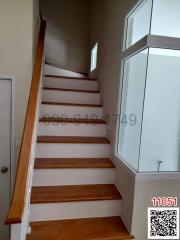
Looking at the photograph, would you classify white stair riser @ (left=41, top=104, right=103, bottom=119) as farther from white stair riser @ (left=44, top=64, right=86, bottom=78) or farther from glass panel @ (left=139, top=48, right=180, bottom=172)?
white stair riser @ (left=44, top=64, right=86, bottom=78)

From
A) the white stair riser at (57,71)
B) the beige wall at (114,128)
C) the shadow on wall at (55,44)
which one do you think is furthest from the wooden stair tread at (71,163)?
the shadow on wall at (55,44)

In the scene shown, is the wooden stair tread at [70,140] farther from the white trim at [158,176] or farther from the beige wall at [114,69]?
the white trim at [158,176]

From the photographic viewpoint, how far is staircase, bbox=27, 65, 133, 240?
1825mm

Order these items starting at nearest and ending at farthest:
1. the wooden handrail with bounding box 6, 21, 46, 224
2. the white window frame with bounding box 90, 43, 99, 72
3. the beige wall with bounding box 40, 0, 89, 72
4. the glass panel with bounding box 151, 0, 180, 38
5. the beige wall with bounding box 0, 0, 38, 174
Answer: the wooden handrail with bounding box 6, 21, 46, 224 → the glass panel with bounding box 151, 0, 180, 38 → the beige wall with bounding box 0, 0, 38, 174 → the white window frame with bounding box 90, 43, 99, 72 → the beige wall with bounding box 40, 0, 89, 72

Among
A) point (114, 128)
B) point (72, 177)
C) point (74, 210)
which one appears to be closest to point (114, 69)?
point (114, 128)

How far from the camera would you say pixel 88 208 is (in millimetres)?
1977

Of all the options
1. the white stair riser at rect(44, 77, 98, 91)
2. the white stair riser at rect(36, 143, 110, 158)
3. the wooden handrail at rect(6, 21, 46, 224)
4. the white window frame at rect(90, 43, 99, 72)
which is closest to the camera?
the wooden handrail at rect(6, 21, 46, 224)

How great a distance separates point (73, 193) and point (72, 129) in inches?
35.1

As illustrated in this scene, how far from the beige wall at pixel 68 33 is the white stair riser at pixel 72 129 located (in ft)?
8.11

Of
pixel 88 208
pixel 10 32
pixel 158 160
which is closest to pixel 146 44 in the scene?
pixel 158 160

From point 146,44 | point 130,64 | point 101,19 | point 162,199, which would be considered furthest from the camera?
point 101,19

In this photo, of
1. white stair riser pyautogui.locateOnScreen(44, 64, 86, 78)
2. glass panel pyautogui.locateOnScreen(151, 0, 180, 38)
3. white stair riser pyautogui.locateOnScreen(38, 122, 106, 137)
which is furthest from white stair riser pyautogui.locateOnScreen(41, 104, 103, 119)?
white stair riser pyautogui.locateOnScreen(44, 64, 86, 78)

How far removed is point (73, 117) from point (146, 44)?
5.17ft

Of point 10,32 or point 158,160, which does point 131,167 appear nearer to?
point 158,160
